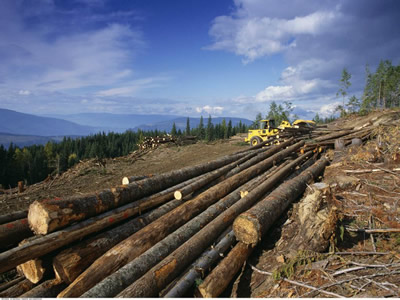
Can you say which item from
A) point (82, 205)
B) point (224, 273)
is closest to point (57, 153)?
point (82, 205)

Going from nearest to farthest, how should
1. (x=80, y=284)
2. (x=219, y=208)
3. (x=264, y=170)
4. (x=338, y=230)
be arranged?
(x=80, y=284), (x=338, y=230), (x=219, y=208), (x=264, y=170)

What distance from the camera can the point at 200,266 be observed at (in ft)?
12.8

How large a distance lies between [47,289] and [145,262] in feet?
5.52

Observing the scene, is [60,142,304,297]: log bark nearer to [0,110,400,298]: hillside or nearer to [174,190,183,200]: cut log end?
[0,110,400,298]: hillside

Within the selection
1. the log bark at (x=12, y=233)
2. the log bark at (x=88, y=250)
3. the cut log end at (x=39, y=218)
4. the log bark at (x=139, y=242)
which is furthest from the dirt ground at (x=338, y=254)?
the log bark at (x=12, y=233)

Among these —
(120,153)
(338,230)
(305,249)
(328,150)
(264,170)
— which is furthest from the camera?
(120,153)

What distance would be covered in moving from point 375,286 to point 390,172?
5361mm

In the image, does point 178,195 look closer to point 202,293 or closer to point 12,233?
point 202,293

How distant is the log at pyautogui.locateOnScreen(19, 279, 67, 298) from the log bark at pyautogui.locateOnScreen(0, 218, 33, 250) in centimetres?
120

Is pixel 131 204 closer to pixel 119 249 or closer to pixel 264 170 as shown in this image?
pixel 119 249

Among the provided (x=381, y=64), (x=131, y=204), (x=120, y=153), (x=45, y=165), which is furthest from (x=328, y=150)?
(x=120, y=153)

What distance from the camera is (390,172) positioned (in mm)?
6941

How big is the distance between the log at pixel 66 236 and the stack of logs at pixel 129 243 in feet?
0.04

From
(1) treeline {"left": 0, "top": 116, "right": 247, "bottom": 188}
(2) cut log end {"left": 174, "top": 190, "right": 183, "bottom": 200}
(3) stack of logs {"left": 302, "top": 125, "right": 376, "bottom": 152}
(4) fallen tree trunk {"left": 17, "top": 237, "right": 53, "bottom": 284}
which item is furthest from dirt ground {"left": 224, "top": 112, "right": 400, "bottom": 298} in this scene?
(1) treeline {"left": 0, "top": 116, "right": 247, "bottom": 188}
